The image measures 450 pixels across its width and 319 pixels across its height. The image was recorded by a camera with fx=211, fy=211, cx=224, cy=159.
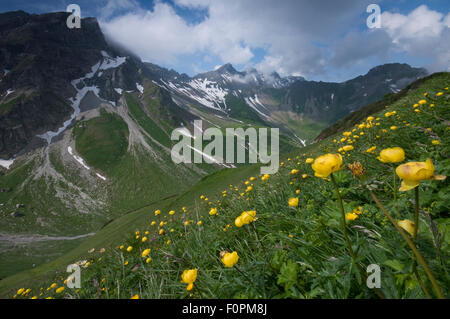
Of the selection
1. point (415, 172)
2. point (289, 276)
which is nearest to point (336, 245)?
point (289, 276)

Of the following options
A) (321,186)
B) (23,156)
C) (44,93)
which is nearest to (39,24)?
(44,93)

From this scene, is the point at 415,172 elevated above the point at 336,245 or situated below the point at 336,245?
above

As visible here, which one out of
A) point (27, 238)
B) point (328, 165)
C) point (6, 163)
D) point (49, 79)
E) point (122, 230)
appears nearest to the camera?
point (328, 165)

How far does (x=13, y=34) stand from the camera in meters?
160

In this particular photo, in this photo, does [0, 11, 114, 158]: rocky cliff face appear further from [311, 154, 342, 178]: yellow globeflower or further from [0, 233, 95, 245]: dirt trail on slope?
[311, 154, 342, 178]: yellow globeflower

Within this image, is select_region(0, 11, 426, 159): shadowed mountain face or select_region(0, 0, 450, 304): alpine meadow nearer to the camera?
select_region(0, 0, 450, 304): alpine meadow

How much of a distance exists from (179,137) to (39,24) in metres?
148

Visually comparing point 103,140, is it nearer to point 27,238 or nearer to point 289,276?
point 27,238

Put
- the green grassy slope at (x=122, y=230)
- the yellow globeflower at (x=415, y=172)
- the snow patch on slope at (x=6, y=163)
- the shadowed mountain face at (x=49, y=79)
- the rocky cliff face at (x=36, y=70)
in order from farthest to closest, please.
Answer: the shadowed mountain face at (x=49, y=79) < the rocky cliff face at (x=36, y=70) < the snow patch on slope at (x=6, y=163) < the green grassy slope at (x=122, y=230) < the yellow globeflower at (x=415, y=172)

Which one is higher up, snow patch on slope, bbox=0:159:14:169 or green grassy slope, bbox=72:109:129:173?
green grassy slope, bbox=72:109:129:173

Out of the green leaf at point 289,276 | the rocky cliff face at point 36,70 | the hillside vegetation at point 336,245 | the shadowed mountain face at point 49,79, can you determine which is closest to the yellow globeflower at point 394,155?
the hillside vegetation at point 336,245

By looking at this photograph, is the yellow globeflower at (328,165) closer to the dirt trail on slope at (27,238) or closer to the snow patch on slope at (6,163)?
the dirt trail on slope at (27,238)

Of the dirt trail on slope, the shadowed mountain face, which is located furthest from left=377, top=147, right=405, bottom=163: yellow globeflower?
the shadowed mountain face
